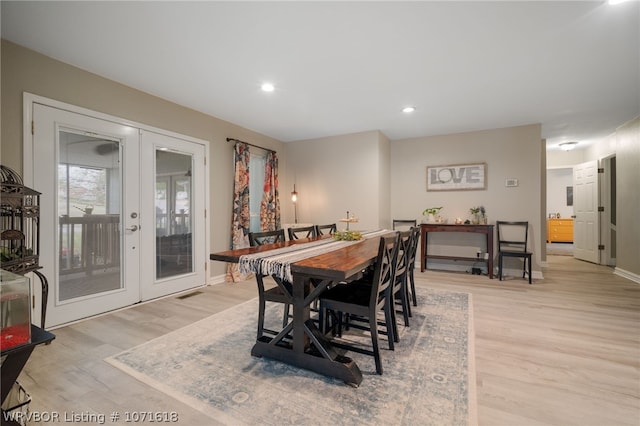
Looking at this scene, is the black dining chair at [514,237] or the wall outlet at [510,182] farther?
the wall outlet at [510,182]

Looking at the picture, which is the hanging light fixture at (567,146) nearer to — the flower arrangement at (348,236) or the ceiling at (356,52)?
the ceiling at (356,52)

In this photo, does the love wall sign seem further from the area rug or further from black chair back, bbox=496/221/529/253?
the area rug

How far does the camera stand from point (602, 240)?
5477 mm

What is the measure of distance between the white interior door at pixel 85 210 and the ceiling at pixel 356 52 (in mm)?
649

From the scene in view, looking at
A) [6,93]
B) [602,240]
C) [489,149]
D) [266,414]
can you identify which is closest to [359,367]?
[266,414]

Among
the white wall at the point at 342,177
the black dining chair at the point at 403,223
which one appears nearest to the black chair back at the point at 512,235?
the black dining chair at the point at 403,223

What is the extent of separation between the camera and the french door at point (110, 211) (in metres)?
2.59

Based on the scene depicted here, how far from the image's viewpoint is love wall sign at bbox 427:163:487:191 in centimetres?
494

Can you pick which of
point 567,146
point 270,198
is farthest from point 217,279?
point 567,146

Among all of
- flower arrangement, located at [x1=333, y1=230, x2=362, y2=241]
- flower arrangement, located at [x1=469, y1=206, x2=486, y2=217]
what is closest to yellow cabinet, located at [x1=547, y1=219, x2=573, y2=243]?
flower arrangement, located at [x1=469, y1=206, x2=486, y2=217]

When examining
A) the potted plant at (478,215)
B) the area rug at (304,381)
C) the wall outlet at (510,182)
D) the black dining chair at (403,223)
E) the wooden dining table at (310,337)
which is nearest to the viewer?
the area rug at (304,381)

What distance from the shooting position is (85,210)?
2.85 metres

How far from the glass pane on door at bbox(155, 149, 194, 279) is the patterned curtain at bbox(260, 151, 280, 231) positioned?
4.66 ft

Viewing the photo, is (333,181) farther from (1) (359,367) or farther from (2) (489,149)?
(1) (359,367)
